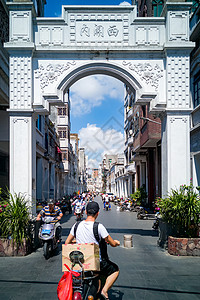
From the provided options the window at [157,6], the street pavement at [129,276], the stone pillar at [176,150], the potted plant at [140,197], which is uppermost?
the window at [157,6]

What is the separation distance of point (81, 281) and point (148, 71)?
7399 millimetres

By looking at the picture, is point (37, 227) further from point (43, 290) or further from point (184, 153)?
point (184, 153)

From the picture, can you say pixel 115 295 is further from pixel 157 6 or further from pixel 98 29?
pixel 157 6

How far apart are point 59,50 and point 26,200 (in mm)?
4814

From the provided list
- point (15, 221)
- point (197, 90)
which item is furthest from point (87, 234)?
point (197, 90)

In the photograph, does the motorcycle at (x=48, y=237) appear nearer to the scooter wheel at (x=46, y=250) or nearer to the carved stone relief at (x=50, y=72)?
the scooter wheel at (x=46, y=250)

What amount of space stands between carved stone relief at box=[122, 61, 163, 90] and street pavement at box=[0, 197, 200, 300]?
206 inches

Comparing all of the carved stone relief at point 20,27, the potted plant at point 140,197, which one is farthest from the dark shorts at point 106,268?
the potted plant at point 140,197

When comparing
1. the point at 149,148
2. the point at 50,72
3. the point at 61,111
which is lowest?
the point at 149,148

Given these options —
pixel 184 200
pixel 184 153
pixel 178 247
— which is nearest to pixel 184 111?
pixel 184 153

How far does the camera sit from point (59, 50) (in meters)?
9.49

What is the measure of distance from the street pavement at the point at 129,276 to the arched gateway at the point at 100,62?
2.27 metres

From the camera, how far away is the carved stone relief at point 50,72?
9.59 metres

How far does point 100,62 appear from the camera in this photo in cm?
963
